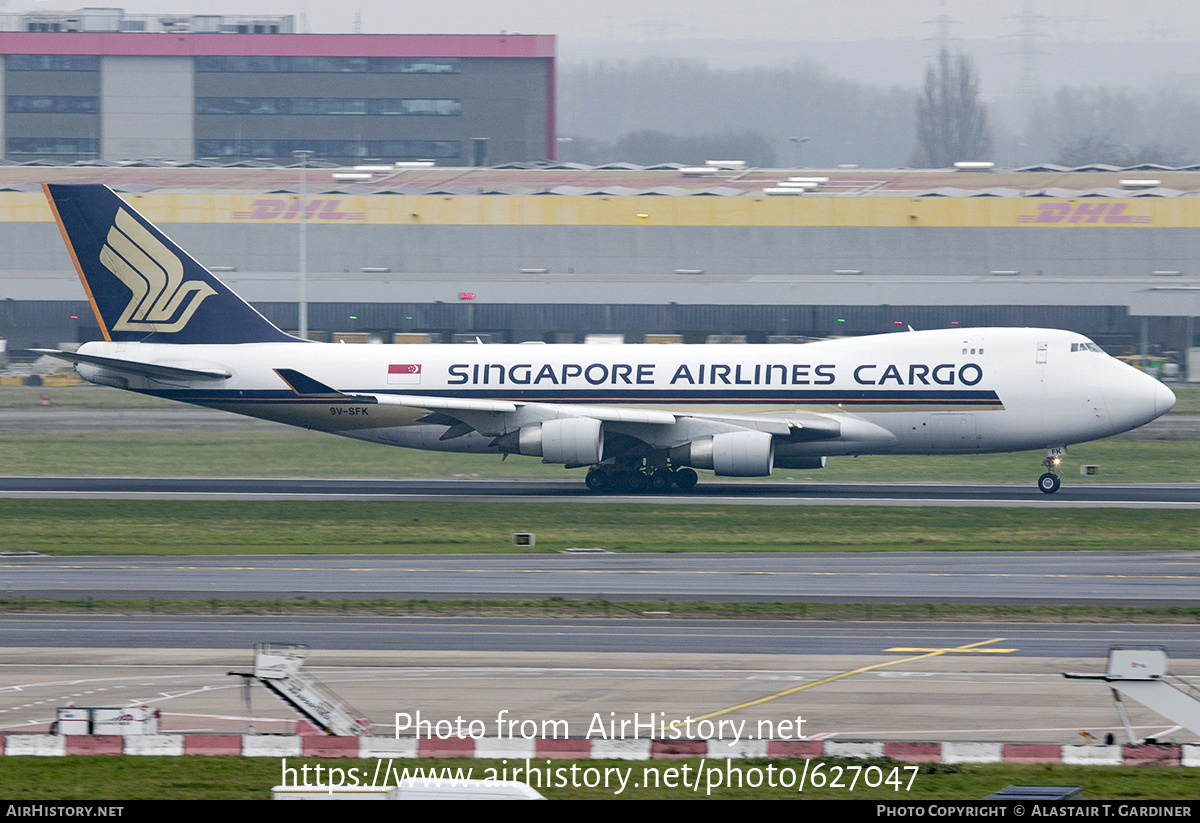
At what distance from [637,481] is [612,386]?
11.7ft

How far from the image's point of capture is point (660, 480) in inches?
1919

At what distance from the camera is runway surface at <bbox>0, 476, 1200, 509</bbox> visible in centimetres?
4538

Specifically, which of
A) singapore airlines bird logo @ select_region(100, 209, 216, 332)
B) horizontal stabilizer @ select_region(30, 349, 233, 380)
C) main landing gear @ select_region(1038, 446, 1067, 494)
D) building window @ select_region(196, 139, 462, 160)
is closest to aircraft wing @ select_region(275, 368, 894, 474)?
horizontal stabilizer @ select_region(30, 349, 233, 380)

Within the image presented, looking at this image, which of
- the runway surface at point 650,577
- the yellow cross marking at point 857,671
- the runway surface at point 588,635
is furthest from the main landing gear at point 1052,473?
the yellow cross marking at point 857,671

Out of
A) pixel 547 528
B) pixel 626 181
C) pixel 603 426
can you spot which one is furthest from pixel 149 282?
pixel 626 181

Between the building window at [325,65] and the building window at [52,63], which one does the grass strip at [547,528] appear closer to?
the building window at [325,65]

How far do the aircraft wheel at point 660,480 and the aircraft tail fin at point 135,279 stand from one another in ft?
51.5

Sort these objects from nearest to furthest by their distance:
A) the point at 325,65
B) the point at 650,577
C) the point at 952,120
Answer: the point at 650,577 < the point at 325,65 < the point at 952,120

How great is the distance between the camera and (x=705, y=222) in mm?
93750

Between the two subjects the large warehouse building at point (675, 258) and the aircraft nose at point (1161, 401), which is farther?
the large warehouse building at point (675, 258)

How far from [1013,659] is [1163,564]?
12.4 meters

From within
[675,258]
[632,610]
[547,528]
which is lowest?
[632,610]

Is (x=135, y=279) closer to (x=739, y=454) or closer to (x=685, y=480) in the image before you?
(x=685, y=480)

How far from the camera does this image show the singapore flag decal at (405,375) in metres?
48.9
